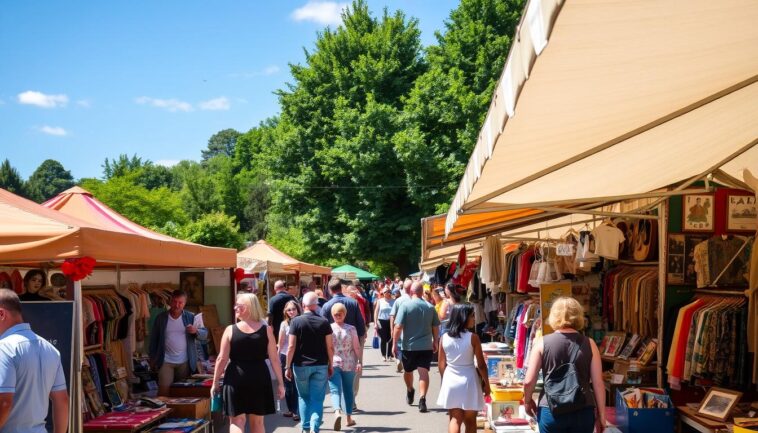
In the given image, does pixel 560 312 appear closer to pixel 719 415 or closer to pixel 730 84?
pixel 719 415

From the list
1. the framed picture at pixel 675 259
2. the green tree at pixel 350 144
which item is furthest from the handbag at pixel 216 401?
the green tree at pixel 350 144

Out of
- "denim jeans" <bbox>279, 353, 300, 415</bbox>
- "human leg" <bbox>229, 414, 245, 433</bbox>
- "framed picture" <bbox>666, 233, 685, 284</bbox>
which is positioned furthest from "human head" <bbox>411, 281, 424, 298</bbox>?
"framed picture" <bbox>666, 233, 685, 284</bbox>

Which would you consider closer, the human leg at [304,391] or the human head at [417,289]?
the human leg at [304,391]

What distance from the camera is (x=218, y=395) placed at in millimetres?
8000

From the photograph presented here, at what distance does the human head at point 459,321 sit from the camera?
25.8 feet

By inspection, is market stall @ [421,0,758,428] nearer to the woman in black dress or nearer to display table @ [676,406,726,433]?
display table @ [676,406,726,433]

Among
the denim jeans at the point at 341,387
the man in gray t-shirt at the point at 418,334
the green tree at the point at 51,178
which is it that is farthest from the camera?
the green tree at the point at 51,178

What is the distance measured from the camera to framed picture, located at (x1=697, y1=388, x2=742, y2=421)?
6191mm

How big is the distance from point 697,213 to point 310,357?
4.51 metres

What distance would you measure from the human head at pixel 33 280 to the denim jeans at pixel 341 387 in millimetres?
3687

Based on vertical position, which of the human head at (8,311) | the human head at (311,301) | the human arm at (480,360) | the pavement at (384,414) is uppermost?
the human head at (8,311)

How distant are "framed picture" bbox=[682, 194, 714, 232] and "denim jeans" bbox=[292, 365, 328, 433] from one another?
437 centimetres

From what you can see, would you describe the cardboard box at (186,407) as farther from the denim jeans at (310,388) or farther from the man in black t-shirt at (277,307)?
the man in black t-shirt at (277,307)

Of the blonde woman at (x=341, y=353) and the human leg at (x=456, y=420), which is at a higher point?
the blonde woman at (x=341, y=353)
